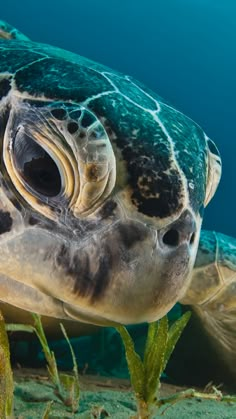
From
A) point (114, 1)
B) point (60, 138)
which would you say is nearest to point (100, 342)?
point (60, 138)

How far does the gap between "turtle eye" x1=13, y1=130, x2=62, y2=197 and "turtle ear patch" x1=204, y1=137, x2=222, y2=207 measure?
0.75 metres

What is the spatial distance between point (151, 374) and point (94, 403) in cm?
45

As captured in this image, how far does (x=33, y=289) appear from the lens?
1582mm

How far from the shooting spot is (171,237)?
1504mm

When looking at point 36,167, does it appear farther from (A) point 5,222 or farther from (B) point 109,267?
(B) point 109,267

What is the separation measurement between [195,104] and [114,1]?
23214 millimetres

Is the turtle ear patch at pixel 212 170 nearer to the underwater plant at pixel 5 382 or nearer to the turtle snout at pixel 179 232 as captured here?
the turtle snout at pixel 179 232

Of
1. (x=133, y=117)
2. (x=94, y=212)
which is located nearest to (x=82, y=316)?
(x=94, y=212)

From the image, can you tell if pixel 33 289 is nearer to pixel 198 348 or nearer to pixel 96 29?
pixel 198 348

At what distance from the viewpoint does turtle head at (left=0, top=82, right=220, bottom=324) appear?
1447 mm

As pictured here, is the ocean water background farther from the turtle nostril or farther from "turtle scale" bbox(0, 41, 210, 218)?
the turtle nostril

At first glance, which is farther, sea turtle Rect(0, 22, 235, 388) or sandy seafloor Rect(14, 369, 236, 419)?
sandy seafloor Rect(14, 369, 236, 419)

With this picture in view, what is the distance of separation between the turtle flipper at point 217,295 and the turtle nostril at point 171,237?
1.62 metres

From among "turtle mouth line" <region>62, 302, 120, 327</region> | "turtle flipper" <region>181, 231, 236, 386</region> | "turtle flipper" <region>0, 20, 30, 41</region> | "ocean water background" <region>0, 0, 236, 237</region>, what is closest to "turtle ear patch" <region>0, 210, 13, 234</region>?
"turtle mouth line" <region>62, 302, 120, 327</region>
